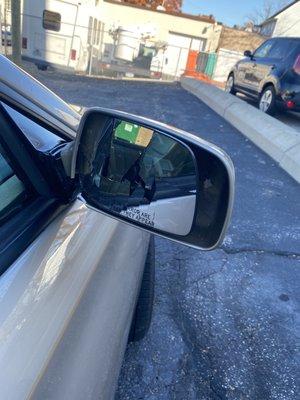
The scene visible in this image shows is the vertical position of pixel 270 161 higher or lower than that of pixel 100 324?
lower

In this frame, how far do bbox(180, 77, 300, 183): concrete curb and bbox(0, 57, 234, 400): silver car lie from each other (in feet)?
16.4

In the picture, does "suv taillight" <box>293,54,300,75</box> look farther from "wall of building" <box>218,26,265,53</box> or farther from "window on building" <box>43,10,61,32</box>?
"wall of building" <box>218,26,265,53</box>

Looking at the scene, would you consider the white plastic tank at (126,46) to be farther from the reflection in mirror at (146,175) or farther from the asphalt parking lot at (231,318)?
the reflection in mirror at (146,175)

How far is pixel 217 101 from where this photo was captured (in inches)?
408

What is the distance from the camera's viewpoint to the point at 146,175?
1056mm

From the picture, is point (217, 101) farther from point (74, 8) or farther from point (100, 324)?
point (100, 324)

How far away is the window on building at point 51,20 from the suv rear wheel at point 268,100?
9.66m

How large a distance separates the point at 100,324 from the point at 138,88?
11831 millimetres

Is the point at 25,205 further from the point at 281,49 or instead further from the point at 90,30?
the point at 90,30

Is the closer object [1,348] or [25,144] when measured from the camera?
[1,348]

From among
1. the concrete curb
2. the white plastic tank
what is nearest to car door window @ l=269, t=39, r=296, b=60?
the concrete curb

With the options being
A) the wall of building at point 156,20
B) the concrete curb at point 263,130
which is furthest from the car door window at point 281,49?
the wall of building at point 156,20

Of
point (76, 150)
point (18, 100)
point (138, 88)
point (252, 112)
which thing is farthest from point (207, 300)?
point (138, 88)

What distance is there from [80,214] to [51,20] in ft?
51.5
